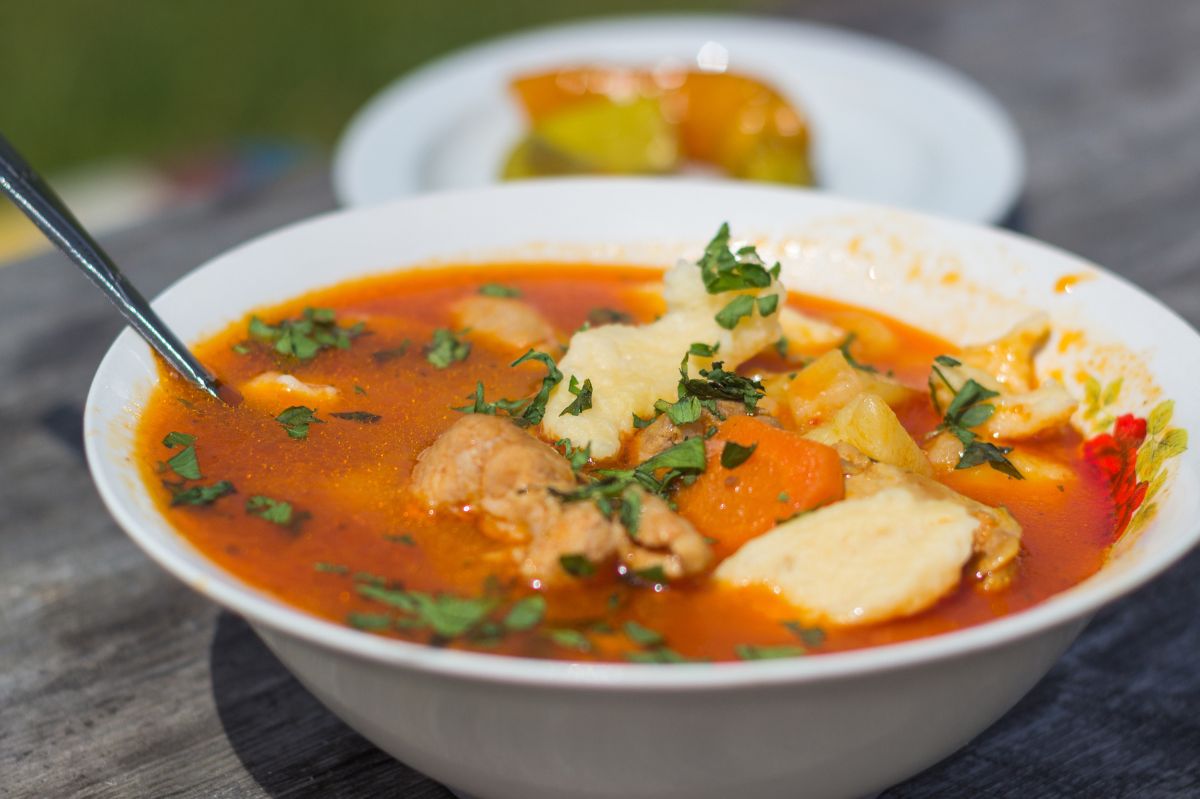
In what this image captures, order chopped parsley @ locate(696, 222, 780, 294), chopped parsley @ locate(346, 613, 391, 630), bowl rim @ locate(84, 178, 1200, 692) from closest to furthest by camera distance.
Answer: bowl rim @ locate(84, 178, 1200, 692), chopped parsley @ locate(346, 613, 391, 630), chopped parsley @ locate(696, 222, 780, 294)

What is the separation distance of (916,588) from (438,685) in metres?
0.68

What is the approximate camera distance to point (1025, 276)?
245cm

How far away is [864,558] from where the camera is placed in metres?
1.71

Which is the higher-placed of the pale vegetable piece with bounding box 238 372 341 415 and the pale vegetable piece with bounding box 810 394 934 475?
the pale vegetable piece with bounding box 810 394 934 475

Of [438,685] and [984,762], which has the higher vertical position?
[438,685]

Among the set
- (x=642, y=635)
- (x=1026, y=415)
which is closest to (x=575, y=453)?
(x=642, y=635)

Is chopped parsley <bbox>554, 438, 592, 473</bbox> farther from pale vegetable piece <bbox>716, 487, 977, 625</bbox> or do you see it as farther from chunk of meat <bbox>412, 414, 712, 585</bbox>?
pale vegetable piece <bbox>716, 487, 977, 625</bbox>

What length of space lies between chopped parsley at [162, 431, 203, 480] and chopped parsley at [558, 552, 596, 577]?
1.97 feet

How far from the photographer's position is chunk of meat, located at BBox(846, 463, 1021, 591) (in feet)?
5.94

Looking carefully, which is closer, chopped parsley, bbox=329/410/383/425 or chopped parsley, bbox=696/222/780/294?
chopped parsley, bbox=329/410/383/425

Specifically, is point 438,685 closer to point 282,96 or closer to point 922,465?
point 922,465

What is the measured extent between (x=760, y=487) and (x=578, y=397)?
369mm

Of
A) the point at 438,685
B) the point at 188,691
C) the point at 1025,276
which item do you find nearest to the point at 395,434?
the point at 188,691

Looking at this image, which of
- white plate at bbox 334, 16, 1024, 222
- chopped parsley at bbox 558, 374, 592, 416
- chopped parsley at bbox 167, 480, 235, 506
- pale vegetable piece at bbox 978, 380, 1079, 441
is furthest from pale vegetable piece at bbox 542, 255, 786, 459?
white plate at bbox 334, 16, 1024, 222
